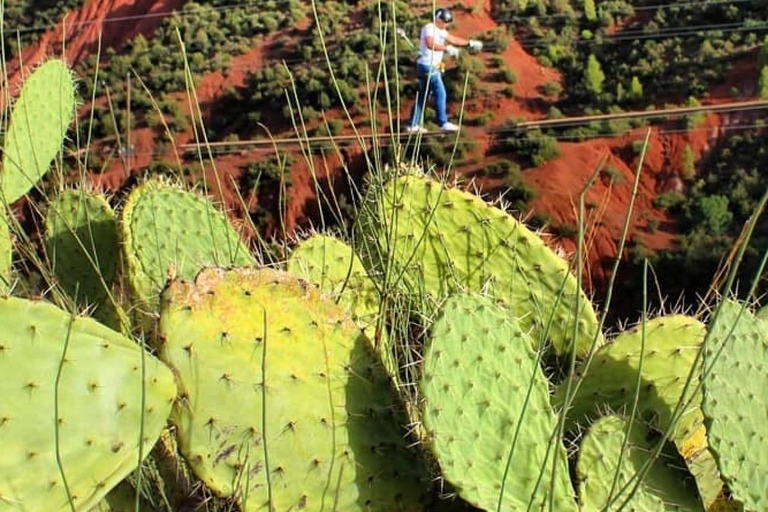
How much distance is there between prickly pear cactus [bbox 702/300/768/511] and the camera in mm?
1165

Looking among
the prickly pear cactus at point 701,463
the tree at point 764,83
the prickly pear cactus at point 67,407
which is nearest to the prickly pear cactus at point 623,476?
the prickly pear cactus at point 701,463

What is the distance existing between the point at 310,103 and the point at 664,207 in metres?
5.73

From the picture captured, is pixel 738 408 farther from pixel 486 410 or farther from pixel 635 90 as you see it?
pixel 635 90

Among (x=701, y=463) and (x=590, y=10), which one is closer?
(x=701, y=463)

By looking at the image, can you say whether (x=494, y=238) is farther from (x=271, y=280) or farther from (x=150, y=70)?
(x=150, y=70)

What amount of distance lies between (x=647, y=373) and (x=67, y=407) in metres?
0.73

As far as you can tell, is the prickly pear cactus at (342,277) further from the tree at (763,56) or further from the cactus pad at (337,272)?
the tree at (763,56)

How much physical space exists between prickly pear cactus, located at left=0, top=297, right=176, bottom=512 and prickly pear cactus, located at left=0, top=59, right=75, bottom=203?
1.01m

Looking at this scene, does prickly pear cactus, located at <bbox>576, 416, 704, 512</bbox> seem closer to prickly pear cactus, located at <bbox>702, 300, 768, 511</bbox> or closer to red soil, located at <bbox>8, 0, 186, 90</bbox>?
prickly pear cactus, located at <bbox>702, 300, 768, 511</bbox>

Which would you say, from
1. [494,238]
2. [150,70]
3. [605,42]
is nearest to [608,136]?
[605,42]

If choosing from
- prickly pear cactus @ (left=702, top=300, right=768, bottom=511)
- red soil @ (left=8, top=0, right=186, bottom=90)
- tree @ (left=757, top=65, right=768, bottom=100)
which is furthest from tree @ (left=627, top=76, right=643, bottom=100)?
prickly pear cactus @ (left=702, top=300, right=768, bottom=511)

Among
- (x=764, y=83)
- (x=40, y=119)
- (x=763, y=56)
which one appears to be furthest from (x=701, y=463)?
(x=763, y=56)

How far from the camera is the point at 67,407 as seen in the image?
3.46 ft

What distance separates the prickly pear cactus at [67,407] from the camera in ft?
3.37
